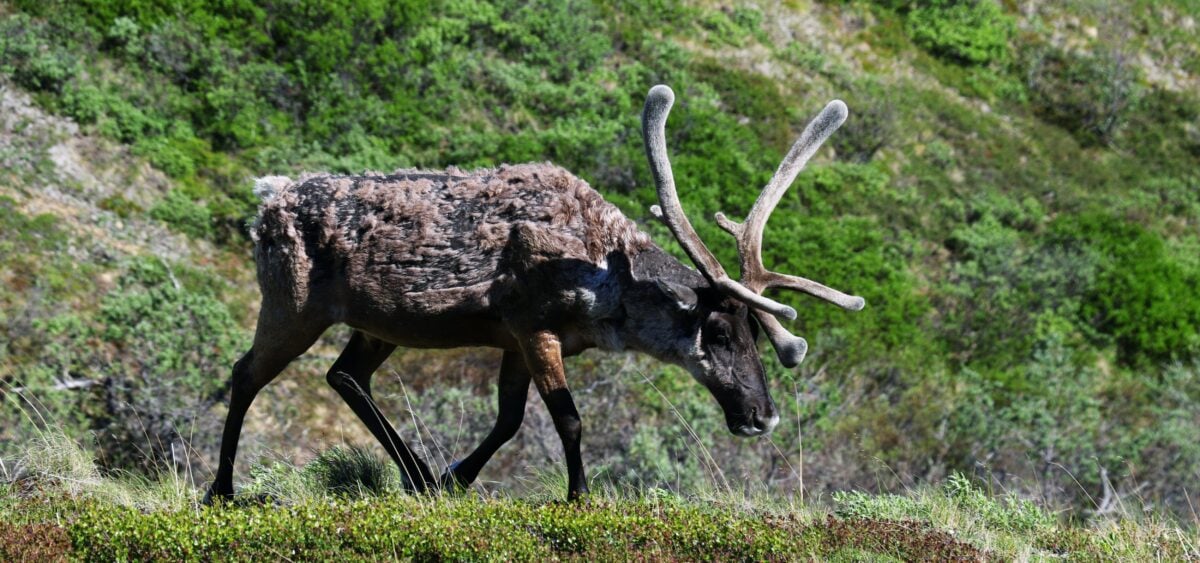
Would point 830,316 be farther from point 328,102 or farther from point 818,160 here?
point 328,102

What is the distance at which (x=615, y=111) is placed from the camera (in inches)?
730

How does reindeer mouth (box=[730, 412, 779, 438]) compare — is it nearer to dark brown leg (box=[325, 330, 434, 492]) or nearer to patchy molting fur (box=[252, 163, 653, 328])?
patchy molting fur (box=[252, 163, 653, 328])

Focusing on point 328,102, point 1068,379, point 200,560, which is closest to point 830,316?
point 1068,379

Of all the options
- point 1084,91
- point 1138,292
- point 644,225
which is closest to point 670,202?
point 644,225

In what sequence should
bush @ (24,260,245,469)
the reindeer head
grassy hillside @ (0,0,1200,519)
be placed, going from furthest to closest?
1. grassy hillside @ (0,0,1200,519)
2. bush @ (24,260,245,469)
3. the reindeer head

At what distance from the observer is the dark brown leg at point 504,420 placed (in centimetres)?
752

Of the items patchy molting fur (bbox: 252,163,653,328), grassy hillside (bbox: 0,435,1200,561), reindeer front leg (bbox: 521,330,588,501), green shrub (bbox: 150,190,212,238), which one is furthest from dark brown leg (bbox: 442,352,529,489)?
green shrub (bbox: 150,190,212,238)

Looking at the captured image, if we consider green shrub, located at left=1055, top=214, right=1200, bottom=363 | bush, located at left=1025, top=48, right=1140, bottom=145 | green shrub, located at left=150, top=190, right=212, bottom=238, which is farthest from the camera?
bush, located at left=1025, top=48, right=1140, bottom=145

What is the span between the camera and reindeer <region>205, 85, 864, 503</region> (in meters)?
6.89

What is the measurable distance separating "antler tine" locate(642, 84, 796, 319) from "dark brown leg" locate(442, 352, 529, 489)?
1.36 m

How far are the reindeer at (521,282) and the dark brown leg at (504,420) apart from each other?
0.4 inches

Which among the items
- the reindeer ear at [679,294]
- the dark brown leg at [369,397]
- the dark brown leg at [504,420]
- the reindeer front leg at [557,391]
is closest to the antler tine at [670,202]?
the reindeer ear at [679,294]

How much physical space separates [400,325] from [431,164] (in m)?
9.14

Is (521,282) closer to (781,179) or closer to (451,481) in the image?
(451,481)
